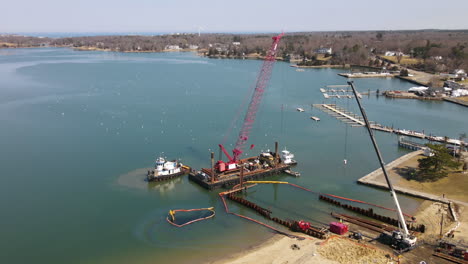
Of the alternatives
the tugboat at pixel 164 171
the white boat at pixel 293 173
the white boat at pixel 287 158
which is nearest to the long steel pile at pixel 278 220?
the tugboat at pixel 164 171

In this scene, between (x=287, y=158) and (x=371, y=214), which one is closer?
(x=371, y=214)

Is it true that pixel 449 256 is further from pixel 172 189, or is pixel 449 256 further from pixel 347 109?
pixel 347 109

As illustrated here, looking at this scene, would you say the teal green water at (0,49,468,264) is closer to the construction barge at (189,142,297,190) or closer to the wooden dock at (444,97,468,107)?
the construction barge at (189,142,297,190)

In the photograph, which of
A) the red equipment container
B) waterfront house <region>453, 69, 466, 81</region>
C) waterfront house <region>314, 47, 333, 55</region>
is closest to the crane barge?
the red equipment container

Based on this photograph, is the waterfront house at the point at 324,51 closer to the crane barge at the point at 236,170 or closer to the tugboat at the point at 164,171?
the crane barge at the point at 236,170

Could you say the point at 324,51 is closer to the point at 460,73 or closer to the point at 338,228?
the point at 460,73

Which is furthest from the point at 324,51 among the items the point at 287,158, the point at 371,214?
the point at 371,214
